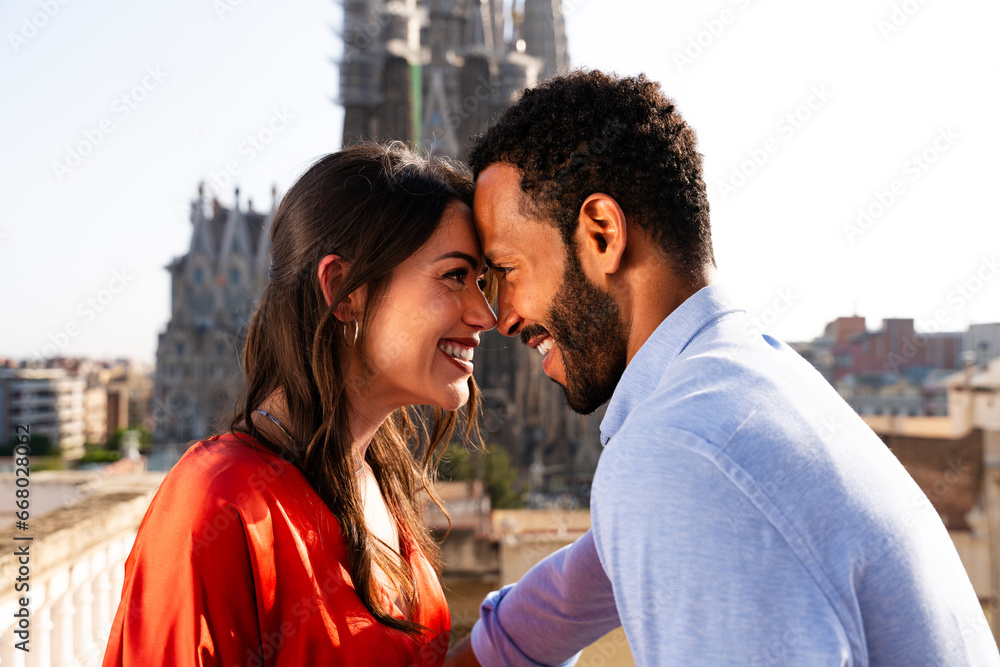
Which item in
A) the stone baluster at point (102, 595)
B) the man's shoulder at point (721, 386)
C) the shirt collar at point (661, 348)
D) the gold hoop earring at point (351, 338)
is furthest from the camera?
the stone baluster at point (102, 595)

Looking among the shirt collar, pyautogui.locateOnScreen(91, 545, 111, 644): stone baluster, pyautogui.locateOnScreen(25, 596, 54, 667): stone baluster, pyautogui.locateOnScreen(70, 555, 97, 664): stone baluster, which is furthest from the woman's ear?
pyautogui.locateOnScreen(91, 545, 111, 644): stone baluster

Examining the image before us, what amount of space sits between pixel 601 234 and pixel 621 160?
0.46ft

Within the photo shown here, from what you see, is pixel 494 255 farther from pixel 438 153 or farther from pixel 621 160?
pixel 438 153

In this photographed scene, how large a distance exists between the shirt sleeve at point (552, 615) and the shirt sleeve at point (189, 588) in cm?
63

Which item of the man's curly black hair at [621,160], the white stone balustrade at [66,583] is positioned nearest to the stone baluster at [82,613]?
the white stone balustrade at [66,583]

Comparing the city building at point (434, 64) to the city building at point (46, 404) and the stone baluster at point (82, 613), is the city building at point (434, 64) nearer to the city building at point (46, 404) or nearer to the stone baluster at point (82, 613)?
the stone baluster at point (82, 613)

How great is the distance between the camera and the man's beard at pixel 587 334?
1.24 m

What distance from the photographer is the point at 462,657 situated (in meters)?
1.72

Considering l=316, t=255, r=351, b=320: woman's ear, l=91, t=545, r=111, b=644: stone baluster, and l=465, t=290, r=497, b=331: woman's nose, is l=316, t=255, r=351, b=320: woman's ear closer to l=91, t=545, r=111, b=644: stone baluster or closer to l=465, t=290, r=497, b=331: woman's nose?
l=465, t=290, r=497, b=331: woman's nose

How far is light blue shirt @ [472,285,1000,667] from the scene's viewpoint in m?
0.73

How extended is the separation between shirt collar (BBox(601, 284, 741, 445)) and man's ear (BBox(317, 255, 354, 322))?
75 cm

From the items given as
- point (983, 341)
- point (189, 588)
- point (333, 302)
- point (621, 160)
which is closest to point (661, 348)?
point (621, 160)

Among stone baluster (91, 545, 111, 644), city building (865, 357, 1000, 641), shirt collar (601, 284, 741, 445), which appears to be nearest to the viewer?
shirt collar (601, 284, 741, 445)

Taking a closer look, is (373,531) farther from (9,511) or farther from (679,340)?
(9,511)
